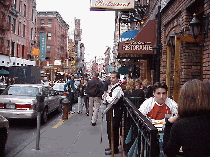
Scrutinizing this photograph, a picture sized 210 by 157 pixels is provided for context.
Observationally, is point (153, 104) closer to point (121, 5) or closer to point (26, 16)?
point (121, 5)

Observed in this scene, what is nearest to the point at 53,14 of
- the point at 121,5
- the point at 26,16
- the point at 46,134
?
the point at 26,16

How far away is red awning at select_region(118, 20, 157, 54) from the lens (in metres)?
12.3

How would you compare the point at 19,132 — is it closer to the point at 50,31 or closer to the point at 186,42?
the point at 186,42

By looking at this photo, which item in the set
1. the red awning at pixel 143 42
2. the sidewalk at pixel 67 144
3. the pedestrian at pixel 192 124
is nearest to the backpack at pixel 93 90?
the sidewalk at pixel 67 144

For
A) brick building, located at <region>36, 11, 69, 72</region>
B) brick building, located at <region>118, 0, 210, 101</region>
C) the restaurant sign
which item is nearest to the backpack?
brick building, located at <region>118, 0, 210, 101</region>

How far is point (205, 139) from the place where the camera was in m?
2.36

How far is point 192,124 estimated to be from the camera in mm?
2383

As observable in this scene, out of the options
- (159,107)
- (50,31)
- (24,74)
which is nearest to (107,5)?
(159,107)

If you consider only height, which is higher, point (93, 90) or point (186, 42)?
point (186, 42)

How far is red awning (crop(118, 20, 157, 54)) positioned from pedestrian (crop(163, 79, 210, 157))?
390 inches

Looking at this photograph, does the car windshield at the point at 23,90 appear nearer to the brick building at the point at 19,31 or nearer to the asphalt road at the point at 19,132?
the asphalt road at the point at 19,132

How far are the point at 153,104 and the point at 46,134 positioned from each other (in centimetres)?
458

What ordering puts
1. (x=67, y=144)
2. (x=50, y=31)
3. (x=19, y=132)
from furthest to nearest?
(x=50, y=31) < (x=19, y=132) < (x=67, y=144)

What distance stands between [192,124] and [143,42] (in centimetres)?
1026
